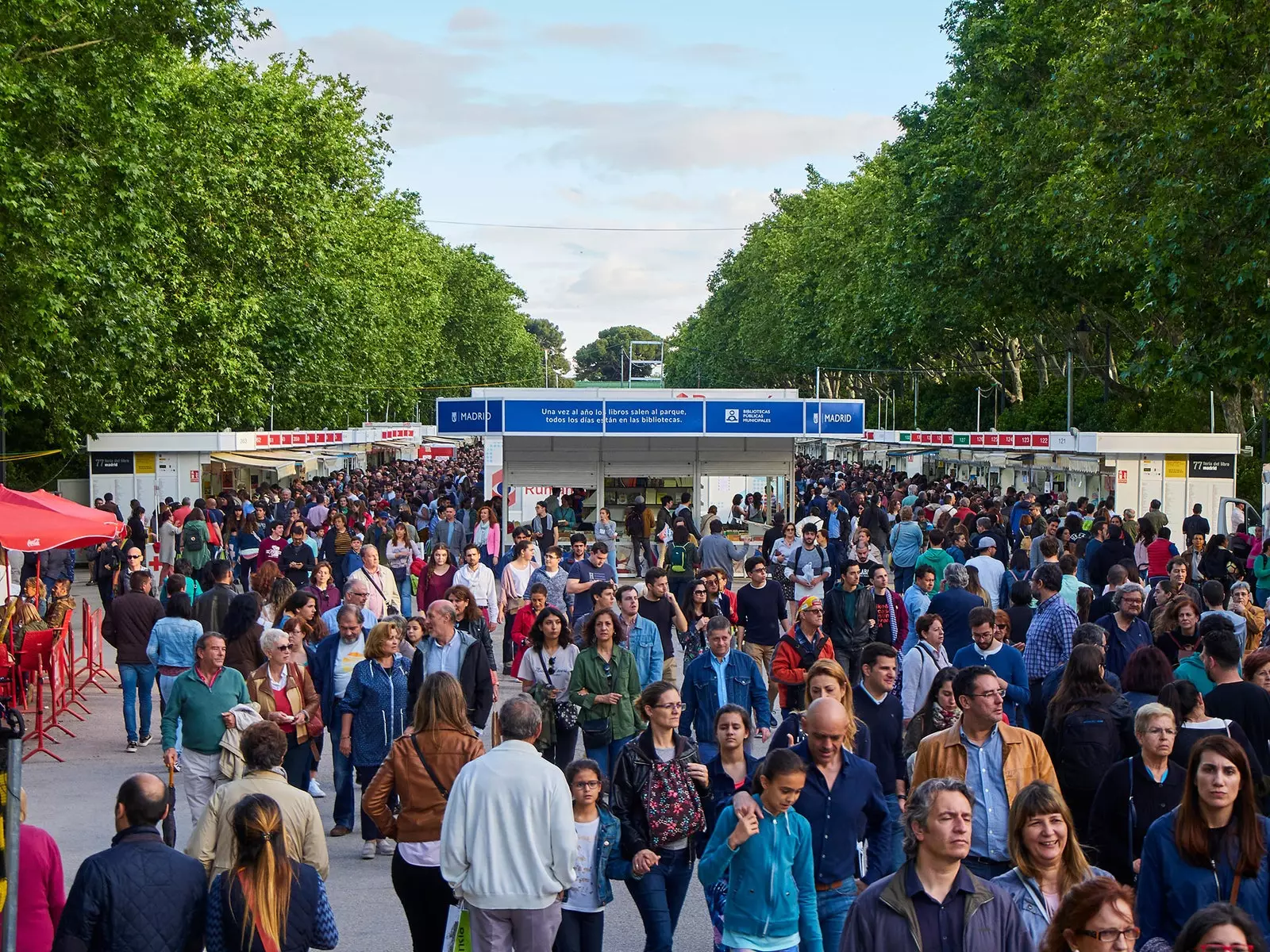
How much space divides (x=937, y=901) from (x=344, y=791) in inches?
235

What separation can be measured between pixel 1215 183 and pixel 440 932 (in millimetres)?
16286

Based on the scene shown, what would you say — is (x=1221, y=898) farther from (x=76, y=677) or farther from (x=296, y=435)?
(x=296, y=435)

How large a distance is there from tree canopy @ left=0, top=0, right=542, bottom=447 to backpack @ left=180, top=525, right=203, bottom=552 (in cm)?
357

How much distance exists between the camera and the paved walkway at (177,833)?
26.0 ft

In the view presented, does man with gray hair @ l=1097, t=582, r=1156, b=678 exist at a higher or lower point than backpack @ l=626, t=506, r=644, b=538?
higher

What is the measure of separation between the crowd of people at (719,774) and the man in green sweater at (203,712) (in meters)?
0.02

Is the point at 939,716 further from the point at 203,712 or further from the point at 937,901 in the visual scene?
the point at 203,712

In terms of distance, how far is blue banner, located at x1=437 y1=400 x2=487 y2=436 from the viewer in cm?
2730

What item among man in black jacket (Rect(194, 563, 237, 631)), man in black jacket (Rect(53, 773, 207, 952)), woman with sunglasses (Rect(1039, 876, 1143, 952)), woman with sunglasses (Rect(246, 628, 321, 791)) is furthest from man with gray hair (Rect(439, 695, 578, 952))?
man in black jacket (Rect(194, 563, 237, 631))

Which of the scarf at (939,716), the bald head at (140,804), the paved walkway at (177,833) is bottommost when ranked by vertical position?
the paved walkway at (177,833)

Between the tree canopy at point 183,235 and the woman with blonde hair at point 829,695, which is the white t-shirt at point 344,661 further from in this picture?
the tree canopy at point 183,235

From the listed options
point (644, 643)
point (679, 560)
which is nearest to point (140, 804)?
point (644, 643)

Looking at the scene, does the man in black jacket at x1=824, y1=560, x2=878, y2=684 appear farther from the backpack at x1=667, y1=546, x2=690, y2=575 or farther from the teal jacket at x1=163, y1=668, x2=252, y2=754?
the backpack at x1=667, y1=546, x2=690, y2=575

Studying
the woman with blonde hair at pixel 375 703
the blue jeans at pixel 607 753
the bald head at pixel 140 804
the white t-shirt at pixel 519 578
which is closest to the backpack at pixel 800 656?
the blue jeans at pixel 607 753
